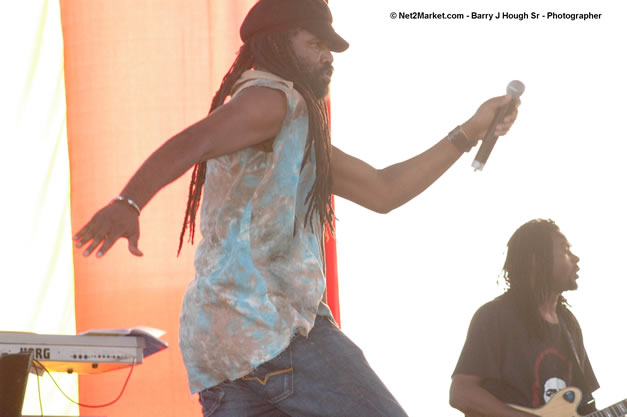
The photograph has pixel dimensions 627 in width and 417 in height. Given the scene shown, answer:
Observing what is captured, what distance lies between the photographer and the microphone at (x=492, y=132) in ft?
5.50

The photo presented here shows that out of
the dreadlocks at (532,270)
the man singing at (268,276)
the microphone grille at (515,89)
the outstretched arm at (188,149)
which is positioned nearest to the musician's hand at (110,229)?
the outstretched arm at (188,149)

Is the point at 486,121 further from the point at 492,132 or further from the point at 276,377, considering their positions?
the point at 276,377

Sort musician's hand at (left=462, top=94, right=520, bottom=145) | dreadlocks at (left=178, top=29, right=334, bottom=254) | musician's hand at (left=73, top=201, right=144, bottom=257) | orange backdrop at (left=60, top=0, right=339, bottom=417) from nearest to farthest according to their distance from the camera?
musician's hand at (left=73, top=201, right=144, bottom=257)
dreadlocks at (left=178, top=29, right=334, bottom=254)
musician's hand at (left=462, top=94, right=520, bottom=145)
orange backdrop at (left=60, top=0, right=339, bottom=417)

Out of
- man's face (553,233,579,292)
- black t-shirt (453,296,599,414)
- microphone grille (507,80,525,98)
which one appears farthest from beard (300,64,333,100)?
man's face (553,233,579,292)

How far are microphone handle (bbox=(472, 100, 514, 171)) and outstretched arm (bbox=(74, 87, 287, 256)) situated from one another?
551 mm

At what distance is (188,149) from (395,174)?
61 centimetres

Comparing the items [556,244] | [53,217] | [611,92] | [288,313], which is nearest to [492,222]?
[556,244]

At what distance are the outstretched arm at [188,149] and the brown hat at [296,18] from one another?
0.67 ft

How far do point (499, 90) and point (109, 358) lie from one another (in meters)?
1.72

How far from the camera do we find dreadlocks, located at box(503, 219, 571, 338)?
9.73ft

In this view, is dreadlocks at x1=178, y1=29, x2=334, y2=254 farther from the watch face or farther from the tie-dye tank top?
the watch face

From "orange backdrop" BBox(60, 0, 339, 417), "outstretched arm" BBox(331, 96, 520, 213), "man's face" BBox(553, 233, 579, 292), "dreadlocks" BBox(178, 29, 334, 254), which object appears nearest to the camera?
"dreadlocks" BBox(178, 29, 334, 254)

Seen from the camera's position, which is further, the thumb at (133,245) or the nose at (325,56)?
the nose at (325,56)

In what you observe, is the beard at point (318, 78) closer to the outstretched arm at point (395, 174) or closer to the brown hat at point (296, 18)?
the brown hat at point (296, 18)
